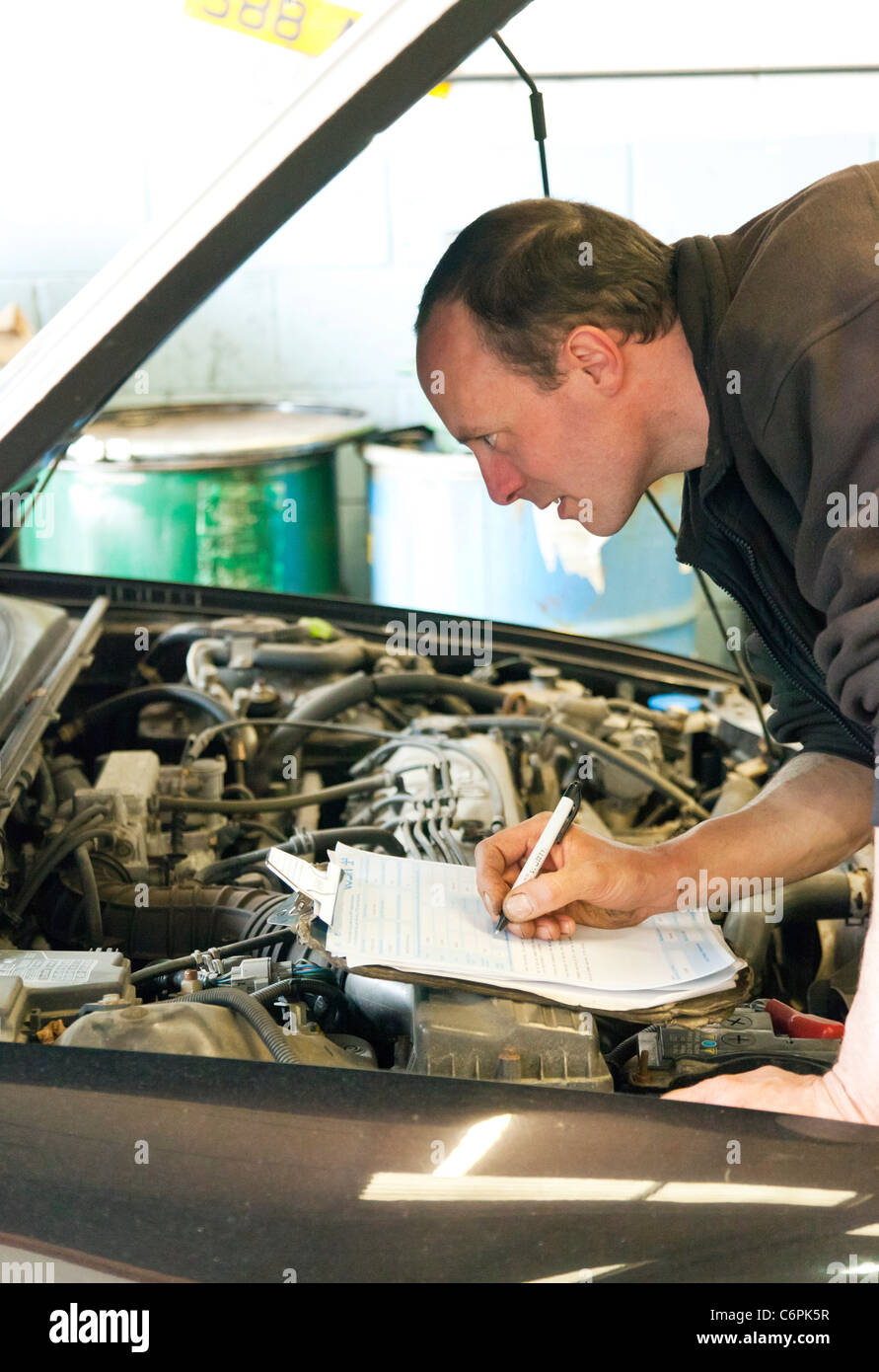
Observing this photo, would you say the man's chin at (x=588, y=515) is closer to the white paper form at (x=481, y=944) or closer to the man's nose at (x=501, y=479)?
the man's nose at (x=501, y=479)

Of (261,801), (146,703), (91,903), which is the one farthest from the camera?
(146,703)

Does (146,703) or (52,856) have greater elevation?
(146,703)

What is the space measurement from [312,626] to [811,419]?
1556 millimetres

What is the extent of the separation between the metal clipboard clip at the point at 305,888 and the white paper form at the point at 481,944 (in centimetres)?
2

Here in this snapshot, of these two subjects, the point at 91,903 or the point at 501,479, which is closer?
the point at 501,479

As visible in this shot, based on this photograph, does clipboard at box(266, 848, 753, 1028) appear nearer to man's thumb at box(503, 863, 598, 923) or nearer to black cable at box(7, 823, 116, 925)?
man's thumb at box(503, 863, 598, 923)

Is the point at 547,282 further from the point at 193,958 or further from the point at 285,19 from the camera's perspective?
the point at 193,958

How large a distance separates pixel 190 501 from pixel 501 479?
2765 millimetres

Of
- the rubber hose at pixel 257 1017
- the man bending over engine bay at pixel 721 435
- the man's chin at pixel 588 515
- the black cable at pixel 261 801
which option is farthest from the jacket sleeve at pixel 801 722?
the rubber hose at pixel 257 1017

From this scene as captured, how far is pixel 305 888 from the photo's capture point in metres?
1.28

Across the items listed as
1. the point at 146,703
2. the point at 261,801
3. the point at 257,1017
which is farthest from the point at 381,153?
the point at 257,1017

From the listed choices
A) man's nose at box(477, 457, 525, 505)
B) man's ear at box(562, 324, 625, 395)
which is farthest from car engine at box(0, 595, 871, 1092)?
man's ear at box(562, 324, 625, 395)

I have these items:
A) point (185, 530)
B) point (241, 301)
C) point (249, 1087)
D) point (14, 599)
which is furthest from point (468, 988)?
point (241, 301)

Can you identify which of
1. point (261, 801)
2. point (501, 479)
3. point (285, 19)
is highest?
point (285, 19)
